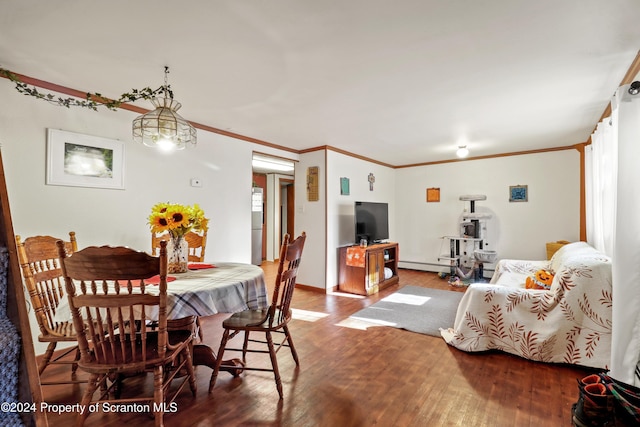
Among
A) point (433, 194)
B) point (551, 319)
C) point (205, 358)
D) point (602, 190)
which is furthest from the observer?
point (433, 194)

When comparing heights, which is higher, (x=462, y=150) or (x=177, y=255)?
(x=462, y=150)

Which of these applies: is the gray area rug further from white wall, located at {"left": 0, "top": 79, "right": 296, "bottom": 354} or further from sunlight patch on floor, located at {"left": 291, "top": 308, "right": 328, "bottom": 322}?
white wall, located at {"left": 0, "top": 79, "right": 296, "bottom": 354}

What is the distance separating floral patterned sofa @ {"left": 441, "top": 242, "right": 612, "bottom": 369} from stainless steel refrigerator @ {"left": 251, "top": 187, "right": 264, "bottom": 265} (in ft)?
16.8

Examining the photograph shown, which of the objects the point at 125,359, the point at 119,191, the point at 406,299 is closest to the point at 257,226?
the point at 406,299

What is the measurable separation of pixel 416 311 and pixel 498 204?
3.12 meters

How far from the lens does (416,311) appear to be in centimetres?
381

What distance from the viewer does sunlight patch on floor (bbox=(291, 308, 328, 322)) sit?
355 centimetres

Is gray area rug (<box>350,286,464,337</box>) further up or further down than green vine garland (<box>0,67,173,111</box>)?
further down

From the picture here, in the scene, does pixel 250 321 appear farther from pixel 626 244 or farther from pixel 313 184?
pixel 313 184

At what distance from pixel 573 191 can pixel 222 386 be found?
19.0 ft

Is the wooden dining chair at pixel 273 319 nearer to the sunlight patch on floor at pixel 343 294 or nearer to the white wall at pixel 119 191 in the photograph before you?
the white wall at pixel 119 191

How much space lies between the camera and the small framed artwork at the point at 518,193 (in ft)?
17.7

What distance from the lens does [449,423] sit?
176 centimetres

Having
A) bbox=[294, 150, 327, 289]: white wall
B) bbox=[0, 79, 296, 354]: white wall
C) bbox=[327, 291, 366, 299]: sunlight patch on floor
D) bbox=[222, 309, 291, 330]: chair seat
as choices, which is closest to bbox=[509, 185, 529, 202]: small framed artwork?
bbox=[327, 291, 366, 299]: sunlight patch on floor
